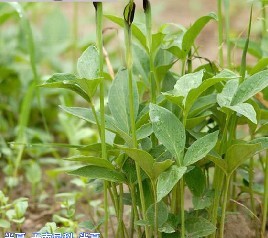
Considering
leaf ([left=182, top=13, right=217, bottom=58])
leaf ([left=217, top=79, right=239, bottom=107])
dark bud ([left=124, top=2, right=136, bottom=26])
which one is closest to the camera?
dark bud ([left=124, top=2, right=136, bottom=26])

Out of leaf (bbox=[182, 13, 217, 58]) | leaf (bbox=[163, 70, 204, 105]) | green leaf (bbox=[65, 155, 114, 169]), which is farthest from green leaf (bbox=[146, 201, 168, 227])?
leaf (bbox=[182, 13, 217, 58])

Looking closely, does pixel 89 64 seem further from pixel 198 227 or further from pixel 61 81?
pixel 198 227

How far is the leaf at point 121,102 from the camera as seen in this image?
1366mm

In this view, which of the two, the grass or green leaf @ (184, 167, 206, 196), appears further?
green leaf @ (184, 167, 206, 196)

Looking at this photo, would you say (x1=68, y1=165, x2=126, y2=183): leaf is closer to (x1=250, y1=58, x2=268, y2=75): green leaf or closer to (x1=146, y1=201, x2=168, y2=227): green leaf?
(x1=146, y1=201, x2=168, y2=227): green leaf

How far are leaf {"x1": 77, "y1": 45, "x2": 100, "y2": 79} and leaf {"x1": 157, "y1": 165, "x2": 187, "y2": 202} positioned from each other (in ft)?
0.76

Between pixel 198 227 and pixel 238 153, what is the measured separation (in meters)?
0.17

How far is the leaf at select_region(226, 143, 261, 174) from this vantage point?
48.5 inches

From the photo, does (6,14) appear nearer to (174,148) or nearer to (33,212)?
(33,212)

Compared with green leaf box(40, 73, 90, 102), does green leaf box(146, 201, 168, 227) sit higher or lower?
lower

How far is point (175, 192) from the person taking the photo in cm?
139

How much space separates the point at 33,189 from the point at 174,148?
29.4 inches

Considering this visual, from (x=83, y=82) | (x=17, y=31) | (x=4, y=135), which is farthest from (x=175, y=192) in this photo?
(x=17, y=31)

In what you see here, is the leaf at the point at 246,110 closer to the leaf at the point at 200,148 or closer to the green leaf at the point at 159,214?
the leaf at the point at 200,148
